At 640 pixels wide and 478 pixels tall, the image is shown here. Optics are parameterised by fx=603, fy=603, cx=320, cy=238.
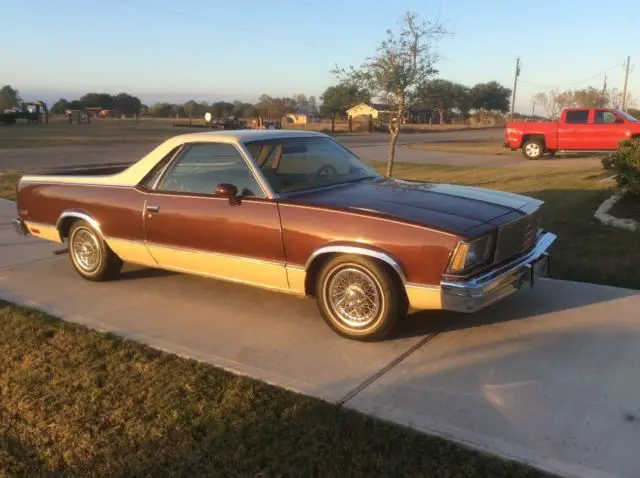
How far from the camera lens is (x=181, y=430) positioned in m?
3.20

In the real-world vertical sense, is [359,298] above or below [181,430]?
above

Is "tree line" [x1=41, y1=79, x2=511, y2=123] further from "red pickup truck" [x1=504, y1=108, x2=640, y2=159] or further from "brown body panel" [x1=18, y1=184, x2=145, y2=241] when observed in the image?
"brown body panel" [x1=18, y1=184, x2=145, y2=241]

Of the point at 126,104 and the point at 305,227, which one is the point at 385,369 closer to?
the point at 305,227

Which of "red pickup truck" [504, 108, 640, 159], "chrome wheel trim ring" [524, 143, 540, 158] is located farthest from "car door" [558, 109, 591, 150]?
"chrome wheel trim ring" [524, 143, 540, 158]

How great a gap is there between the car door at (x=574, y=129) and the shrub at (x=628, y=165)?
12.6m

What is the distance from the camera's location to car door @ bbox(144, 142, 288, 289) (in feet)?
15.3

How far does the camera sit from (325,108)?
267 feet

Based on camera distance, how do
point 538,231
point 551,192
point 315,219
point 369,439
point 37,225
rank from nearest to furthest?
point 369,439, point 315,219, point 538,231, point 37,225, point 551,192

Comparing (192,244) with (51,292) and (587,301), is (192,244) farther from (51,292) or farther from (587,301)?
(587,301)

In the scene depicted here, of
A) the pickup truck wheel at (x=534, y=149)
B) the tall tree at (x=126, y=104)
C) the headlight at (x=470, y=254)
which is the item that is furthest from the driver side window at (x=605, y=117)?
the tall tree at (x=126, y=104)

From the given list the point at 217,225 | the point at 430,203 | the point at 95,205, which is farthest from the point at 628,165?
the point at 95,205

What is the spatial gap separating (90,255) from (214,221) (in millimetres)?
1823

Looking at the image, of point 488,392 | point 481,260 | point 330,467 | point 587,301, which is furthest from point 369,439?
point 587,301

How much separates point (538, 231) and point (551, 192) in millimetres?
6142
